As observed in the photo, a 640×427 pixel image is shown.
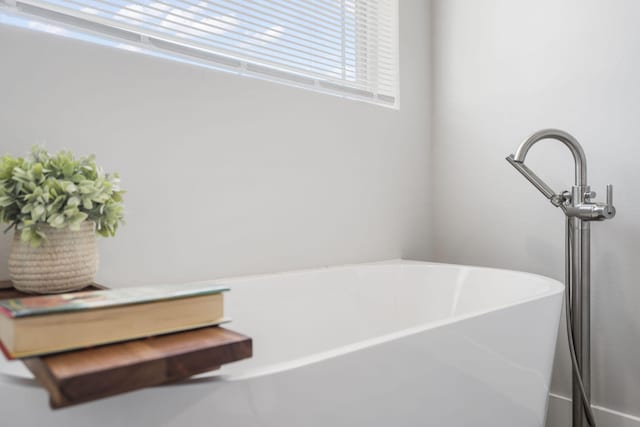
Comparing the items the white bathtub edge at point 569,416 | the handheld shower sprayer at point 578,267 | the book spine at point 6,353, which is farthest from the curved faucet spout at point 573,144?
the book spine at point 6,353

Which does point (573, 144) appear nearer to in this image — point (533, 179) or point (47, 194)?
point (533, 179)

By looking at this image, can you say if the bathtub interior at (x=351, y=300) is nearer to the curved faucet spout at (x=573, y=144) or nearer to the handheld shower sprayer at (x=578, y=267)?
the handheld shower sprayer at (x=578, y=267)

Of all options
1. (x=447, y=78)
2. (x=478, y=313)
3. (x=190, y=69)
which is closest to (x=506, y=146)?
(x=447, y=78)

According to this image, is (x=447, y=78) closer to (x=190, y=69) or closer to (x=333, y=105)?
(x=333, y=105)

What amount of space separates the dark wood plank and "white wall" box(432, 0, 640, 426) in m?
1.55

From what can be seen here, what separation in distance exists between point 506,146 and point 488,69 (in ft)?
1.18

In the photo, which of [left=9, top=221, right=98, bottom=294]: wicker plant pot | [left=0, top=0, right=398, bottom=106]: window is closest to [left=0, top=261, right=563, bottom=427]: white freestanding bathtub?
[left=9, top=221, right=98, bottom=294]: wicker plant pot

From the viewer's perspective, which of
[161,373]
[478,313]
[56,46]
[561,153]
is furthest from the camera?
[561,153]

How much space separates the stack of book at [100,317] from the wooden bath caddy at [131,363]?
13mm

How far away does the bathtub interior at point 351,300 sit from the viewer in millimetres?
1505

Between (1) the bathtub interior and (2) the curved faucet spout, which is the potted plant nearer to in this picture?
(1) the bathtub interior

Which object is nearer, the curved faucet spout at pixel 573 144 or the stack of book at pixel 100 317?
the stack of book at pixel 100 317

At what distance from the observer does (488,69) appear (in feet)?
6.91

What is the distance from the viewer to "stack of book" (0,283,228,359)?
598 millimetres
